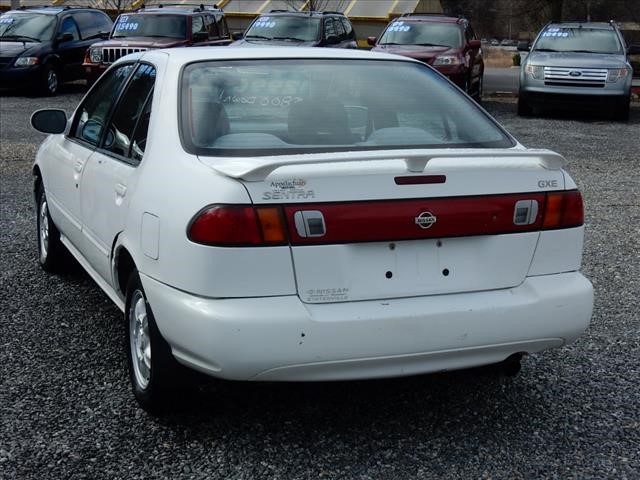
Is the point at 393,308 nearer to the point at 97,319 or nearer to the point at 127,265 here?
the point at 127,265

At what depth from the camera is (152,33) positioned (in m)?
19.1

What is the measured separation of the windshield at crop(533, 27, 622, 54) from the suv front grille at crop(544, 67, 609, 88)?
3.35ft

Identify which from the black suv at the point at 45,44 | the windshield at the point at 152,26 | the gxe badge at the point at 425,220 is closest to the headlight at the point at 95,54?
the windshield at the point at 152,26

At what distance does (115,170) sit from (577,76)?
1316 cm

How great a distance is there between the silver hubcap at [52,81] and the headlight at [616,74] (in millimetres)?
11182

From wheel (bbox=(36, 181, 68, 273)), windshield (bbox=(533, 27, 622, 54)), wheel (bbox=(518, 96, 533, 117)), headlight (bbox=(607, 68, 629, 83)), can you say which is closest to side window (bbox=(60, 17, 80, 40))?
wheel (bbox=(518, 96, 533, 117))

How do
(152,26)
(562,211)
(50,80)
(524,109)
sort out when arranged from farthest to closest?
1. (50,80)
2. (152,26)
3. (524,109)
4. (562,211)

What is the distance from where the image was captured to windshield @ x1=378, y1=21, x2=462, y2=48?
1788 centimetres

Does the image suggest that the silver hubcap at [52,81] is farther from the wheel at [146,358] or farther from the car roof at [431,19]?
the wheel at [146,358]

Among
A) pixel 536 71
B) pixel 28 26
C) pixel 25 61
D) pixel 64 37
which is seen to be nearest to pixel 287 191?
pixel 536 71

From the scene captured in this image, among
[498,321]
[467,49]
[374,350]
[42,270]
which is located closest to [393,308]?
[374,350]

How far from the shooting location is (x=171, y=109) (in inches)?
155

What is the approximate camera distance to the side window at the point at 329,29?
19.3m

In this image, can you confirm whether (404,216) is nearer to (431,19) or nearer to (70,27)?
(431,19)
